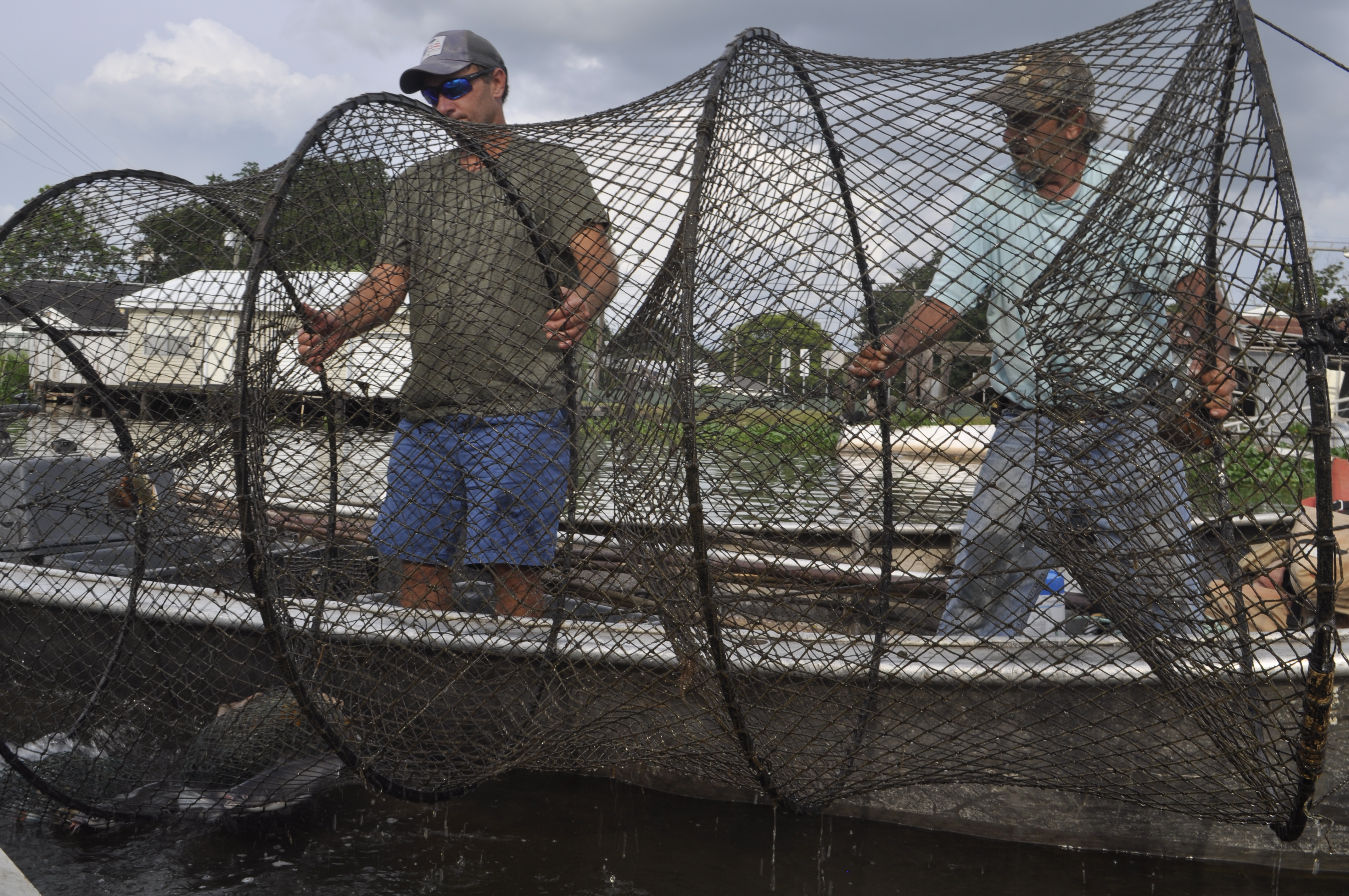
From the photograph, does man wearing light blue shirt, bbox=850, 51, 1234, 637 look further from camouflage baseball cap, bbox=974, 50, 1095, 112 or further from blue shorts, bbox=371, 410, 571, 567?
blue shorts, bbox=371, 410, 571, 567

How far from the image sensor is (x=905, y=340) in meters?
2.69

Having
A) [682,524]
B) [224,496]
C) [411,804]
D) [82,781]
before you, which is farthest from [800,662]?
[82,781]

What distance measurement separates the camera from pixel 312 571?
3.29 meters

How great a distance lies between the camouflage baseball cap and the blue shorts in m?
1.43

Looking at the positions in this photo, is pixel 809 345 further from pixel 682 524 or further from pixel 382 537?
pixel 382 537

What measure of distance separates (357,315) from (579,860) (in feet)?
6.07

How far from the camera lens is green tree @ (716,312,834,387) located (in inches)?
96.8

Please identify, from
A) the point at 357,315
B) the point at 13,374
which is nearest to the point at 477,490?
the point at 357,315

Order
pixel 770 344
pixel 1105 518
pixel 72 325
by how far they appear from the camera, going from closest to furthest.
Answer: pixel 770 344 → pixel 1105 518 → pixel 72 325

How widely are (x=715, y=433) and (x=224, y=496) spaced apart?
1.67 metres

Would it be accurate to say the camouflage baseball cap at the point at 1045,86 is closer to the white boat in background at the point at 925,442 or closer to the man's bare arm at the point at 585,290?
the white boat in background at the point at 925,442

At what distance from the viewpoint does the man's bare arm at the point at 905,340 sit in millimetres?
2412

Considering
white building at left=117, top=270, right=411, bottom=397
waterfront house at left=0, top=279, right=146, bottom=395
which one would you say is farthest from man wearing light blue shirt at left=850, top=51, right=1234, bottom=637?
waterfront house at left=0, top=279, right=146, bottom=395

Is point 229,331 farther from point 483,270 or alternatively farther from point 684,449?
point 684,449
